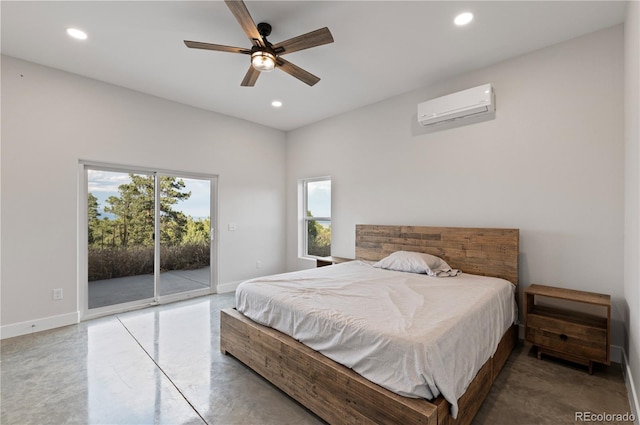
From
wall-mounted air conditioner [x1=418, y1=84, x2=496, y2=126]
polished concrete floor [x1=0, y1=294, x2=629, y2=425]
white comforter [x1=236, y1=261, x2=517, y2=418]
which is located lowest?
polished concrete floor [x1=0, y1=294, x2=629, y2=425]

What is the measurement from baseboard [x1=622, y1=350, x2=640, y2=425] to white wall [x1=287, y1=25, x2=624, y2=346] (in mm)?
225

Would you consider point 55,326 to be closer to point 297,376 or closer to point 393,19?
point 297,376

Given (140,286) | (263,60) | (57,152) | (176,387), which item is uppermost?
(263,60)

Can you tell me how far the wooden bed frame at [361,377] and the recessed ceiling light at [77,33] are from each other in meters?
2.91

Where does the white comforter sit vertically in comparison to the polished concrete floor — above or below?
above

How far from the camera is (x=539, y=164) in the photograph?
2.80m

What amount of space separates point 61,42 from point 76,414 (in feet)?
10.7

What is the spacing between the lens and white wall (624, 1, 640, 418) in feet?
5.84

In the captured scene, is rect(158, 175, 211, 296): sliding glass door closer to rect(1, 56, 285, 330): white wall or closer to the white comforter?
rect(1, 56, 285, 330): white wall

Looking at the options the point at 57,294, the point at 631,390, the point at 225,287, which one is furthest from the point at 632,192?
the point at 57,294

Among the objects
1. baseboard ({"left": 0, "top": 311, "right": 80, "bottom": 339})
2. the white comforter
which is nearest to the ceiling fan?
the white comforter

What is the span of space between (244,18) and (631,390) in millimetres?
3767

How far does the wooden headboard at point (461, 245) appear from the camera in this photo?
111 inches

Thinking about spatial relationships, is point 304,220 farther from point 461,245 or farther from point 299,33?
point 299,33
